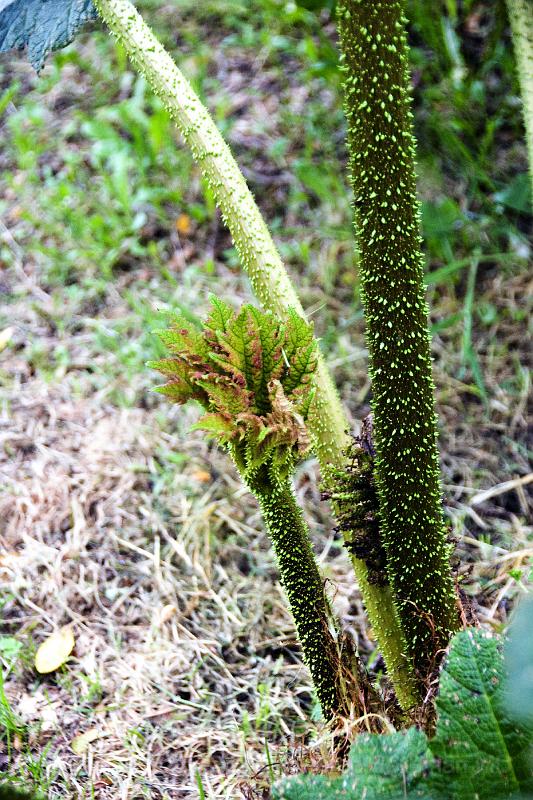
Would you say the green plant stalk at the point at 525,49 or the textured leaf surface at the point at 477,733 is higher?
the green plant stalk at the point at 525,49

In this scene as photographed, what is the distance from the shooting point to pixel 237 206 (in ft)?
5.20

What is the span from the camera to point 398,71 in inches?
48.1

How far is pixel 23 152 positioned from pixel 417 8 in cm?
190

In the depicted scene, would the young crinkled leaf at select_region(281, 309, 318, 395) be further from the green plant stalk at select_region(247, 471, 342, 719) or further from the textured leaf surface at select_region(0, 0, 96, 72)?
the textured leaf surface at select_region(0, 0, 96, 72)

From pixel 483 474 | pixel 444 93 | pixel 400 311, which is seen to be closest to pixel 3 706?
pixel 400 311

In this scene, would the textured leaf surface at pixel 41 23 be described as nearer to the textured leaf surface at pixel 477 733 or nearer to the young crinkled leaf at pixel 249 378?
the young crinkled leaf at pixel 249 378

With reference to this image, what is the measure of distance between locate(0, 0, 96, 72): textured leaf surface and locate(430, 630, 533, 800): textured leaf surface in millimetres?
1374

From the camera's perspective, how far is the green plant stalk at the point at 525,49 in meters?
Result: 1.96

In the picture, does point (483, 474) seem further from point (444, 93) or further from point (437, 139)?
point (444, 93)

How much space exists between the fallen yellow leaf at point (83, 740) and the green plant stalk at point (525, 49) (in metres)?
1.84

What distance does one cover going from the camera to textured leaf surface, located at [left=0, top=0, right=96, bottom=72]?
1.61 m

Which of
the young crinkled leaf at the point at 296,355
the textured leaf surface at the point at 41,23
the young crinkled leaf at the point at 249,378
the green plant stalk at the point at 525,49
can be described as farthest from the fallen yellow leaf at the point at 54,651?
the green plant stalk at the point at 525,49

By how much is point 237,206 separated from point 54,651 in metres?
1.41

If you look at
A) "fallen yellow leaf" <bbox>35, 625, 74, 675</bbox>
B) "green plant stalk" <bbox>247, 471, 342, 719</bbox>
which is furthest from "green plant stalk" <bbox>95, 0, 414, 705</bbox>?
"fallen yellow leaf" <bbox>35, 625, 74, 675</bbox>
